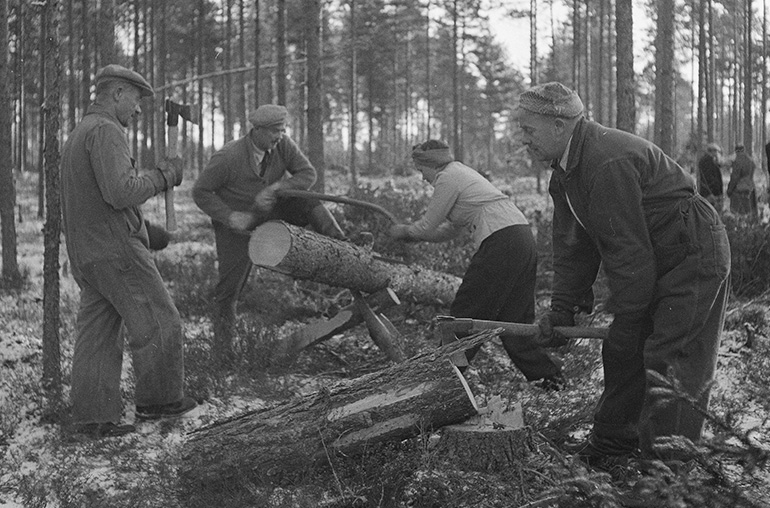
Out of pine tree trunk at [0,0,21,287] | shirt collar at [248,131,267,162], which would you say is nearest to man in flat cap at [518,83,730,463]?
shirt collar at [248,131,267,162]

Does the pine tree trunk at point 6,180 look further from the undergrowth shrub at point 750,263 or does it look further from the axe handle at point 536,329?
the undergrowth shrub at point 750,263

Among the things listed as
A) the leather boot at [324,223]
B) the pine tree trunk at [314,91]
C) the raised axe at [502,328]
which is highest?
the pine tree trunk at [314,91]

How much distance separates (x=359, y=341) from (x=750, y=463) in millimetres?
5172

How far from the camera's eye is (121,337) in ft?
17.4

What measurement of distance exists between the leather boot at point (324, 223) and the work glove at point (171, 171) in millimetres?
1562

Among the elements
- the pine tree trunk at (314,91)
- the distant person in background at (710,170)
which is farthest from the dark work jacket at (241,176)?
the distant person in background at (710,170)

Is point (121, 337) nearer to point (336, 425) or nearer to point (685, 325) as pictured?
point (336, 425)

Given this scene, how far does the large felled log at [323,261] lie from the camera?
5.90 m

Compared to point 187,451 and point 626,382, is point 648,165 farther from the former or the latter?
point 187,451

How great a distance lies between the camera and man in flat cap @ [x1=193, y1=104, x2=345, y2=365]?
6449 mm

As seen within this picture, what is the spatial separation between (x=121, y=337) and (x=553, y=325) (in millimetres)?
2767

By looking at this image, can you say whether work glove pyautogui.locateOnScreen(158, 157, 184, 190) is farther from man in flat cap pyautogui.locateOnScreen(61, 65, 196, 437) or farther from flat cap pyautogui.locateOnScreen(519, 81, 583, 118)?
flat cap pyautogui.locateOnScreen(519, 81, 583, 118)

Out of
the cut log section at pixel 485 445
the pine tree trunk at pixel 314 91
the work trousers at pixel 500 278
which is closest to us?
the cut log section at pixel 485 445

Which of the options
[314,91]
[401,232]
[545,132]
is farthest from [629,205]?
[314,91]
